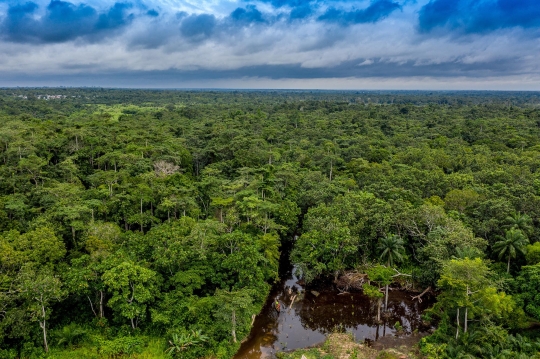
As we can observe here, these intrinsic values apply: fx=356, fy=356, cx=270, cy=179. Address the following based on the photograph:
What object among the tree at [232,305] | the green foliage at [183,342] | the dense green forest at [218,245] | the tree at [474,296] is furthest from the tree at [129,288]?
the tree at [474,296]

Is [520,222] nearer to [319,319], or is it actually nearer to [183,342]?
[319,319]

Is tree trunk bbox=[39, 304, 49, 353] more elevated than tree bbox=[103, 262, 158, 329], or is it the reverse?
tree bbox=[103, 262, 158, 329]

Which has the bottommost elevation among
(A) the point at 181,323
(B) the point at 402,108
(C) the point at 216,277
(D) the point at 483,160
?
(A) the point at 181,323

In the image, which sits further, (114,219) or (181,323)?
(114,219)

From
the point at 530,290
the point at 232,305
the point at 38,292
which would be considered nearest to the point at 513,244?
the point at 530,290

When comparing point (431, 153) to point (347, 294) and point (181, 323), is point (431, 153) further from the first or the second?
point (181, 323)

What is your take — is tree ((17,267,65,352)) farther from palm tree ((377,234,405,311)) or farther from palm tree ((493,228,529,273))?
palm tree ((493,228,529,273))

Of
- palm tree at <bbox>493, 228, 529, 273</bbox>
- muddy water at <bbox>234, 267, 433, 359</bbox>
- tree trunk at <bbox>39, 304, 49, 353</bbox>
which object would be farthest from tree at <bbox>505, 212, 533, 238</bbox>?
tree trunk at <bbox>39, 304, 49, 353</bbox>

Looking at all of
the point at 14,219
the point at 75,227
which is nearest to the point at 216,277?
the point at 75,227
